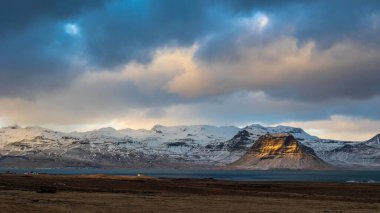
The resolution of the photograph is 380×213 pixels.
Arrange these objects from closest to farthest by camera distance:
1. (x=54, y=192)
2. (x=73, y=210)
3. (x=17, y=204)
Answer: (x=73, y=210)
(x=17, y=204)
(x=54, y=192)

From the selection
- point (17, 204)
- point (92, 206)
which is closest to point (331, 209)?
point (92, 206)

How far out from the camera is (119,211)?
1662 inches

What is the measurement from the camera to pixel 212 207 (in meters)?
48.8

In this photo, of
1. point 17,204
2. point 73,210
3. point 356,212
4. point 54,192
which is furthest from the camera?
point 54,192

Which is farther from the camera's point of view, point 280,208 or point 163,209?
point 280,208

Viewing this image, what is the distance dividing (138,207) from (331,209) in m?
17.3

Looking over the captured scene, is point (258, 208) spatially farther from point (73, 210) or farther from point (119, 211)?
point (73, 210)

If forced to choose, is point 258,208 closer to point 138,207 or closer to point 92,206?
point 138,207

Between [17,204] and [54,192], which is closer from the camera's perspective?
[17,204]

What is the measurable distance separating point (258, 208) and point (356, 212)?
8.31 metres

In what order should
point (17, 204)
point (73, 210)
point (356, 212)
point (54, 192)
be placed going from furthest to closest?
1. point (54, 192)
2. point (356, 212)
3. point (17, 204)
4. point (73, 210)

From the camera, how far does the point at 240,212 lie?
146 feet

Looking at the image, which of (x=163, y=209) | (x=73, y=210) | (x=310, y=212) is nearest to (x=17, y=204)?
(x=73, y=210)

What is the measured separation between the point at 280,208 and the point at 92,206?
54.6 feet
